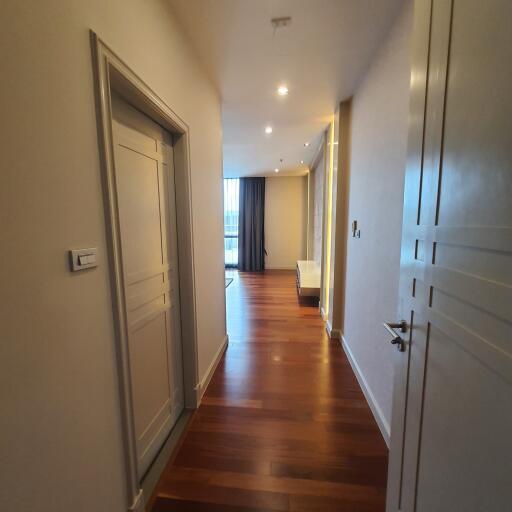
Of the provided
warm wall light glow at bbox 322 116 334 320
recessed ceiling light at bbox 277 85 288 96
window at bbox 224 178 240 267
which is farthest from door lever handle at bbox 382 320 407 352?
window at bbox 224 178 240 267

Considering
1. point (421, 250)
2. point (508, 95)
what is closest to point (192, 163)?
point (421, 250)

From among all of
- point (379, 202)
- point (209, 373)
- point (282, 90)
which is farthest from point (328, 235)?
point (209, 373)

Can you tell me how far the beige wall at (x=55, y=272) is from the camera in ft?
2.14

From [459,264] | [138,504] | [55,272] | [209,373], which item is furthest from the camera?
[209,373]

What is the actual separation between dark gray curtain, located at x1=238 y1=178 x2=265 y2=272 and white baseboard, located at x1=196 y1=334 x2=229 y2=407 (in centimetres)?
477

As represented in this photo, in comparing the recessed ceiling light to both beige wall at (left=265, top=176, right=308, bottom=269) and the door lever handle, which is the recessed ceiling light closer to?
the door lever handle

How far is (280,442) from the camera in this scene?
166 centimetres

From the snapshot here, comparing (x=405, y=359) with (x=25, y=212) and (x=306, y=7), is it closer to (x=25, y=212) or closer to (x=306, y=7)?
(x=25, y=212)

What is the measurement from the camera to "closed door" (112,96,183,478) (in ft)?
4.16

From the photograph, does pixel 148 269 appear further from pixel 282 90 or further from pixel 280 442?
pixel 282 90

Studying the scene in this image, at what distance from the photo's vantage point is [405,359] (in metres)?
0.98

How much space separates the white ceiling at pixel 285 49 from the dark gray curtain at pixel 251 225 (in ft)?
13.4

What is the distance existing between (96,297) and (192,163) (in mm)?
1277

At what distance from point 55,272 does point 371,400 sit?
85.9 inches
